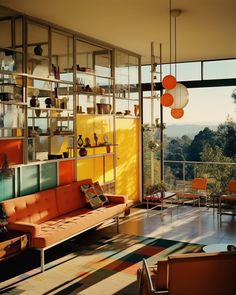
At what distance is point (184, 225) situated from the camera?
7578 mm

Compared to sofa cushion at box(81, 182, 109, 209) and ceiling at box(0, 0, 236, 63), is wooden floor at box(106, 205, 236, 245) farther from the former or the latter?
ceiling at box(0, 0, 236, 63)

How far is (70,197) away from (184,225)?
219 centimetres

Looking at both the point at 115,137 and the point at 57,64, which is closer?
the point at 57,64

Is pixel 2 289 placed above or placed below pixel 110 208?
below

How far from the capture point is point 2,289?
15.3 ft

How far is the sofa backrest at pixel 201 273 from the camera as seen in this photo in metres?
3.41

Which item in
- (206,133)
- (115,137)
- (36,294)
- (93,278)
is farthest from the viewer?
(206,133)

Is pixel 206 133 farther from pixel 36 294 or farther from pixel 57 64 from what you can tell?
pixel 36 294

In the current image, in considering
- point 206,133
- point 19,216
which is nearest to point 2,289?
point 19,216

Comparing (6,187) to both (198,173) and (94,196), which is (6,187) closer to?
(94,196)

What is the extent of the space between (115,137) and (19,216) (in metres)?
3.34

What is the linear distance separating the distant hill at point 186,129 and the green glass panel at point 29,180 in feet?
13.6

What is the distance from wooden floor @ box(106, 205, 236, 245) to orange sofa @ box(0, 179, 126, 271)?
622 mm

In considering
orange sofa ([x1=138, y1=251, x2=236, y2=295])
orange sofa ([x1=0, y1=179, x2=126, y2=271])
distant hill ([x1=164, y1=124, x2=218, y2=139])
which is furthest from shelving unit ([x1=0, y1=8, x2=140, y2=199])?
orange sofa ([x1=138, y1=251, x2=236, y2=295])
